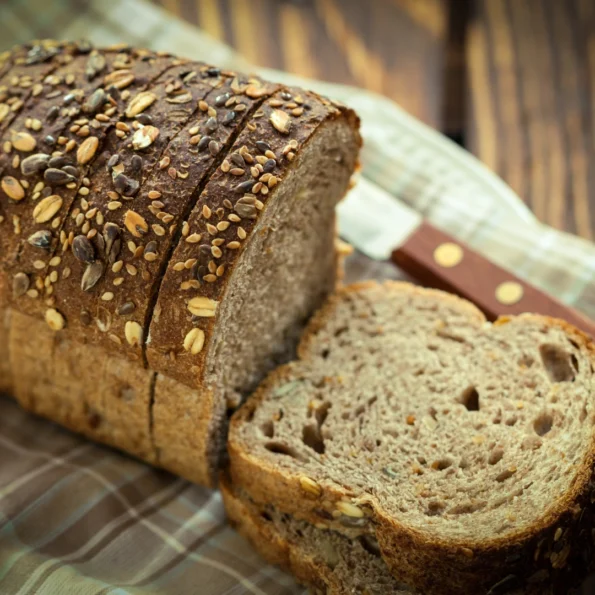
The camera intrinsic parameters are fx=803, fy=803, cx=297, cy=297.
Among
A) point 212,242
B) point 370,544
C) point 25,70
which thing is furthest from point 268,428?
point 25,70

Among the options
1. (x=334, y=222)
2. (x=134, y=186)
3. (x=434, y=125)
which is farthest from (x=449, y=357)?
(x=434, y=125)

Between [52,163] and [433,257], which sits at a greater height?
[52,163]

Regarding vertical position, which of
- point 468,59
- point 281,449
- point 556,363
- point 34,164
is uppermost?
point 468,59

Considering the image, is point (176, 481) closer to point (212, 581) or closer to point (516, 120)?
point (212, 581)

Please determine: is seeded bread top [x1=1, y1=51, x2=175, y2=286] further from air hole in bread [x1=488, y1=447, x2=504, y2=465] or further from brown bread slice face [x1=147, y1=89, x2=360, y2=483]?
air hole in bread [x1=488, y1=447, x2=504, y2=465]

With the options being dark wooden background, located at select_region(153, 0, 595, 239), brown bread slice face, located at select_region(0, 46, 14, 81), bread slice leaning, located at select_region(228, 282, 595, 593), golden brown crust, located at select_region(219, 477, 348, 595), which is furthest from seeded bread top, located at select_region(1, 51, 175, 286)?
dark wooden background, located at select_region(153, 0, 595, 239)

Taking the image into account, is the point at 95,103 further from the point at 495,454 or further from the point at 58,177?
the point at 495,454
